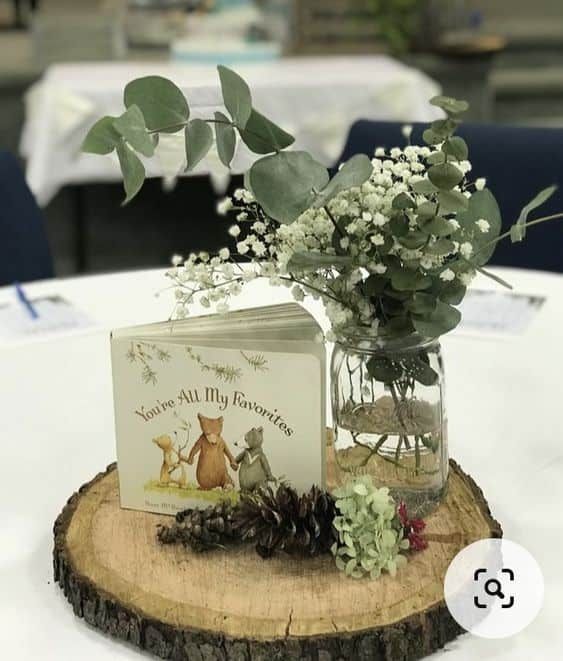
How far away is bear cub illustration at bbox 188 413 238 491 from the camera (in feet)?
2.58

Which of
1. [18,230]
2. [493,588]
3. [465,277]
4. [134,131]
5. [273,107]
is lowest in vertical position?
[273,107]

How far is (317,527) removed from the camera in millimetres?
743

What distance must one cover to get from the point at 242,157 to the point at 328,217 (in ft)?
0.59

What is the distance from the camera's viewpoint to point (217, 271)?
76 cm

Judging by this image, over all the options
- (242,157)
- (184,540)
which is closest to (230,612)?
(184,540)

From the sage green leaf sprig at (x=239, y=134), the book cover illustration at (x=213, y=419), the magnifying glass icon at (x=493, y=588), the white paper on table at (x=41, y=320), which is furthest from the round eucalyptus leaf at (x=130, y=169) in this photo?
the white paper on table at (x=41, y=320)

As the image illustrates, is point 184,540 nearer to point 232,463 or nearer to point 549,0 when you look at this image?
point 232,463

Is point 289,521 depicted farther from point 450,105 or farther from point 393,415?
point 450,105

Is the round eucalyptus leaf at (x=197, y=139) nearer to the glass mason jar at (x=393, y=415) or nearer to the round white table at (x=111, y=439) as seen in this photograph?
the glass mason jar at (x=393, y=415)

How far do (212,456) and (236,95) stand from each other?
287 mm

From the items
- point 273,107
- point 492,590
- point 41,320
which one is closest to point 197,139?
point 492,590

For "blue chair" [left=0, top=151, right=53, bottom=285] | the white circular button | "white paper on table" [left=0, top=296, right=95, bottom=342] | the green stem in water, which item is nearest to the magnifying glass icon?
the white circular button

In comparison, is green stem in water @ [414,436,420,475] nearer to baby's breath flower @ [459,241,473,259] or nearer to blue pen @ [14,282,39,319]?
baby's breath flower @ [459,241,473,259]

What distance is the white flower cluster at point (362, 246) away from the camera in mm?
691
